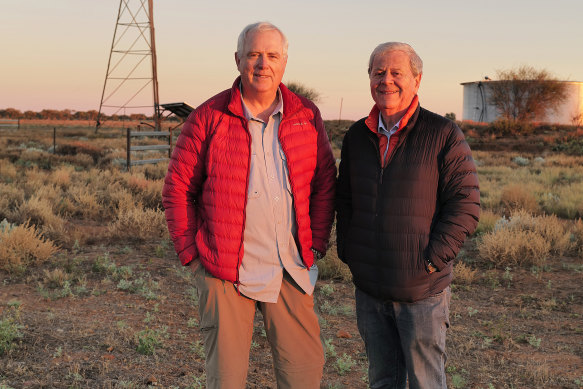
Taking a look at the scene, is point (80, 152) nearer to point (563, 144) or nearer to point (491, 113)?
point (563, 144)

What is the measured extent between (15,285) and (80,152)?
1577 centimetres

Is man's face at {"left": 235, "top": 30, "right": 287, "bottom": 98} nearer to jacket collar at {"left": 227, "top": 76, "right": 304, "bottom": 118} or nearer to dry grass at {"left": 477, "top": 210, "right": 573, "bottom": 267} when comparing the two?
jacket collar at {"left": 227, "top": 76, "right": 304, "bottom": 118}

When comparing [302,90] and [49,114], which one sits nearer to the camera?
[302,90]

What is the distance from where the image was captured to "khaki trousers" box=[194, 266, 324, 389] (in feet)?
8.10

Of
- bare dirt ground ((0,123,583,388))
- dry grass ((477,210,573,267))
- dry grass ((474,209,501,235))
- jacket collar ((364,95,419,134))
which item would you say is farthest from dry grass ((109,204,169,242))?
jacket collar ((364,95,419,134))

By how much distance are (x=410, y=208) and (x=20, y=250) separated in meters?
5.65

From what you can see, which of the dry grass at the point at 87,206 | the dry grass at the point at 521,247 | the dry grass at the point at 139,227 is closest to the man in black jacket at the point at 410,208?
the dry grass at the point at 521,247

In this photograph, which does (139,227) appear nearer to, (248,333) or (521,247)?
(521,247)

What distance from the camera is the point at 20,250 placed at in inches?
251

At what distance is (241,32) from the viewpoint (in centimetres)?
244

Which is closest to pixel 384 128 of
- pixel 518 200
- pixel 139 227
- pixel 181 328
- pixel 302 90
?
pixel 181 328

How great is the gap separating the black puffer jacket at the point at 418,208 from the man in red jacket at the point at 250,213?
0.36 m

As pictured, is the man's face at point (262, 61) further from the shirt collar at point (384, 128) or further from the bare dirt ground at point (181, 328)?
the bare dirt ground at point (181, 328)

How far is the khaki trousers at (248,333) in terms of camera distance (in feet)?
8.10
